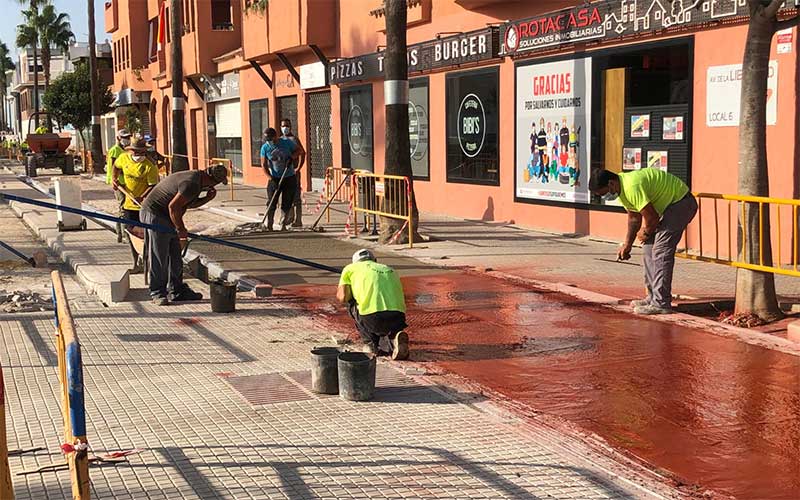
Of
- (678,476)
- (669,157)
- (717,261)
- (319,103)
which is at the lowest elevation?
(678,476)

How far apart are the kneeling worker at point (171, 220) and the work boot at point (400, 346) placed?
323cm

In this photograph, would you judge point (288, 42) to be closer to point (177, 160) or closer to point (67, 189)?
point (177, 160)

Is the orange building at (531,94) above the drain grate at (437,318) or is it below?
above

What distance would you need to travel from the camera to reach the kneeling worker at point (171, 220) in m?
10.2

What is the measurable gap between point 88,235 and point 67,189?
160 cm

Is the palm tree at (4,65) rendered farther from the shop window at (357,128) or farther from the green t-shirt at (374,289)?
the green t-shirt at (374,289)

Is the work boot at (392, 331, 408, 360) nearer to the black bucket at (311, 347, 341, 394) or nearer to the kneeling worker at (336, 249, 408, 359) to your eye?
the kneeling worker at (336, 249, 408, 359)

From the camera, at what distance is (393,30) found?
15023mm

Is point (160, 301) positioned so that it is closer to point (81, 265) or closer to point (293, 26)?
point (81, 265)

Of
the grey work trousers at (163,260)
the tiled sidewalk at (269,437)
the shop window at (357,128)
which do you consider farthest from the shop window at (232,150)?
the tiled sidewalk at (269,437)

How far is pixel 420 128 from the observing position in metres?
21.7

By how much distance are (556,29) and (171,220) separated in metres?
8.24

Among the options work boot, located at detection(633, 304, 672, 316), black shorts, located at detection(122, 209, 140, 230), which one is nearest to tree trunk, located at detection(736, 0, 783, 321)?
work boot, located at detection(633, 304, 672, 316)

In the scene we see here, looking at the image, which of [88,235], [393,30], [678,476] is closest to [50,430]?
[678,476]
